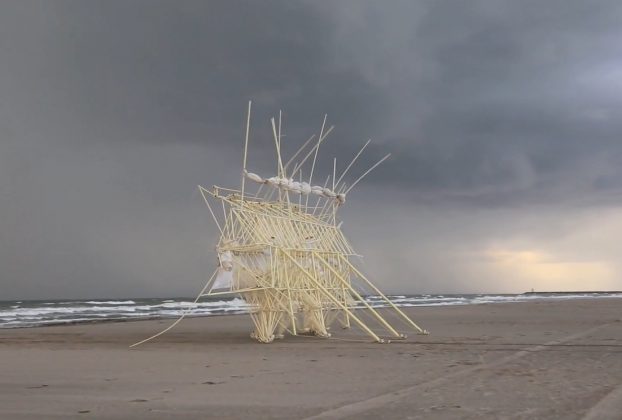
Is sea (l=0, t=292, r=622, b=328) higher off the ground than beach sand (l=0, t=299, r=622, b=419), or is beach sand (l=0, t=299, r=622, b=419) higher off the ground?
sea (l=0, t=292, r=622, b=328)

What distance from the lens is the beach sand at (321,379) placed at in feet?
26.3

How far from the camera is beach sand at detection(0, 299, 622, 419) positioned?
8008 millimetres

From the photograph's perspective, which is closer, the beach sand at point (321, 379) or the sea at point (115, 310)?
the beach sand at point (321, 379)

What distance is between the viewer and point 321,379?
1076 centimetres

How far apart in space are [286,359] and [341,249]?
6.55m

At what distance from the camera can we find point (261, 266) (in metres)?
17.2

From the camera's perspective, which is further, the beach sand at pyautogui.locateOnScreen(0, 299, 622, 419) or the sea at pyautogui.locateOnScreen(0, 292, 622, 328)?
the sea at pyautogui.locateOnScreen(0, 292, 622, 328)

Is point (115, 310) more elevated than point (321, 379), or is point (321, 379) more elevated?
point (115, 310)

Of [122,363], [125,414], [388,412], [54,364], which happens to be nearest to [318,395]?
[388,412]

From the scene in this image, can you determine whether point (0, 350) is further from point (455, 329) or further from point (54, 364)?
point (455, 329)

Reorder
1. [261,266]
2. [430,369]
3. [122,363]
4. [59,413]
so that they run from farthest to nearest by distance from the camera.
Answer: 1. [261,266]
2. [122,363]
3. [430,369]
4. [59,413]

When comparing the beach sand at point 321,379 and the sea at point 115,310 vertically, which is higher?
the sea at point 115,310

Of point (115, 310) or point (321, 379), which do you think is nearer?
point (321, 379)

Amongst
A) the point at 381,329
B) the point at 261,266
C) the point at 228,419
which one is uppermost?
the point at 261,266
